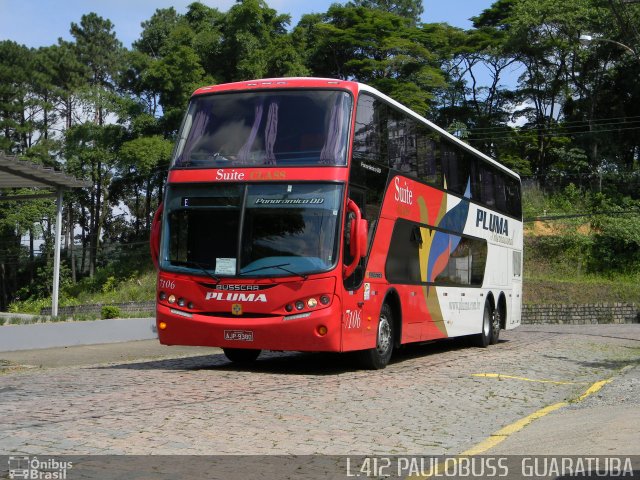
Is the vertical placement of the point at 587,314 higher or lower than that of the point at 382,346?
lower

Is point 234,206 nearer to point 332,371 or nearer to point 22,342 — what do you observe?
point 332,371

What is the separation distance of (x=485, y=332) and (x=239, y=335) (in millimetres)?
10444

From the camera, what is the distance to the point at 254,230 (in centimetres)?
1268

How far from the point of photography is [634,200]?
53156 mm

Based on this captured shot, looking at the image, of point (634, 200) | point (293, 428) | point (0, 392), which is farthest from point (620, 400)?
point (634, 200)

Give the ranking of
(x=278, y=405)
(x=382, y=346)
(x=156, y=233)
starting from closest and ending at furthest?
(x=278, y=405), (x=156, y=233), (x=382, y=346)

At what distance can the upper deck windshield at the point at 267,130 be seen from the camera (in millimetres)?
12766

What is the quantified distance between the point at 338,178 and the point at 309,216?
71 cm

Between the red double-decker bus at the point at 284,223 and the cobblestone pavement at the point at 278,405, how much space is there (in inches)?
31.7

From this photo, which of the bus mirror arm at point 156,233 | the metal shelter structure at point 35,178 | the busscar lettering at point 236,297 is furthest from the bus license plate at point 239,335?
the metal shelter structure at point 35,178

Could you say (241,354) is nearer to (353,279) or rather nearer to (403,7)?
(353,279)

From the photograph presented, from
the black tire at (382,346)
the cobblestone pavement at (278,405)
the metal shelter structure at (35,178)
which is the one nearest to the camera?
the cobblestone pavement at (278,405)

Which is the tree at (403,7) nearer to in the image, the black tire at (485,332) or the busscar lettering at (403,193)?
the black tire at (485,332)

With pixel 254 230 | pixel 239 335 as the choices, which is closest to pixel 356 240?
pixel 254 230
